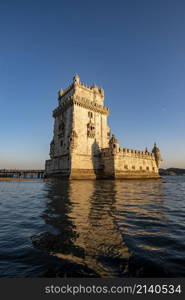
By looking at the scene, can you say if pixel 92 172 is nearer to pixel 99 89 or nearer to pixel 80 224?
pixel 99 89

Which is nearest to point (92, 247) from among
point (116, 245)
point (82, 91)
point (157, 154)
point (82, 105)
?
point (116, 245)

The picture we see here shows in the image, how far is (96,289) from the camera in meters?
2.42

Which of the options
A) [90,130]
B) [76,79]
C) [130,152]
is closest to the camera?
[90,130]

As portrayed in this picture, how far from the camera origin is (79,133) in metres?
36.8

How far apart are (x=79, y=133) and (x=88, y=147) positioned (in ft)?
13.3

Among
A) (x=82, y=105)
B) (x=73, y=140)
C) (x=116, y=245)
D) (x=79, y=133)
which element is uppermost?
(x=82, y=105)

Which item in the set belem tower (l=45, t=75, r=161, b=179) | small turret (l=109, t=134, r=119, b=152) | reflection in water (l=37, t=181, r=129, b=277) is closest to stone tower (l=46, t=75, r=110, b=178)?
belem tower (l=45, t=75, r=161, b=179)

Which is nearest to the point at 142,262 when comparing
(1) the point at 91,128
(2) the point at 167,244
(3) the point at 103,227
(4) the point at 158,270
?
(4) the point at 158,270

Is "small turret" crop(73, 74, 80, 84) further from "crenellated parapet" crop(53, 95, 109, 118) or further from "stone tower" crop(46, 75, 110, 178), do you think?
"crenellated parapet" crop(53, 95, 109, 118)

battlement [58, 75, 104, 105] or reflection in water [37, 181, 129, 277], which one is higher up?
battlement [58, 75, 104, 105]

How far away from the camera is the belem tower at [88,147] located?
34.9 meters

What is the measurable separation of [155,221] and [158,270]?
10.8 feet

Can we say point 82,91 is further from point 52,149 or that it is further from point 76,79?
point 52,149

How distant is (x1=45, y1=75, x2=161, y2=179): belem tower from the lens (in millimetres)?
34906
